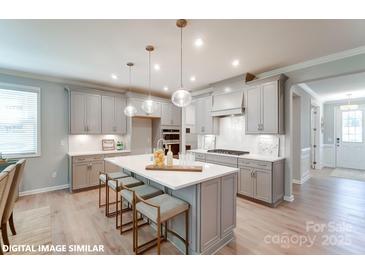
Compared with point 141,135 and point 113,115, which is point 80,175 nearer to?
point 113,115

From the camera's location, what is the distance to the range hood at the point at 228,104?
3981 mm

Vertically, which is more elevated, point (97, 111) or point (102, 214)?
point (97, 111)

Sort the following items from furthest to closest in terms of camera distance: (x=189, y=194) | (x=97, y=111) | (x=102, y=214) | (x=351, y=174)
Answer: (x=351, y=174), (x=97, y=111), (x=102, y=214), (x=189, y=194)

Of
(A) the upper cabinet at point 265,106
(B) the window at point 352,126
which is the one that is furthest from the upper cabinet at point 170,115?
(B) the window at point 352,126

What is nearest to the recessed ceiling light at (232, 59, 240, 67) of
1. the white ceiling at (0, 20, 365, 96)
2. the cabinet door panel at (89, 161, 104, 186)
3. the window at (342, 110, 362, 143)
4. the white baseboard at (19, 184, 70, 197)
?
the white ceiling at (0, 20, 365, 96)

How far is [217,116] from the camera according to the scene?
185 inches

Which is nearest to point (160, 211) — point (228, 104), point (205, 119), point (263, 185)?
point (263, 185)

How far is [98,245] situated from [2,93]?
3.85 meters

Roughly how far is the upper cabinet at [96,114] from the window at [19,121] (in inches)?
29.0

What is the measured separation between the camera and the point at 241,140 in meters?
4.38

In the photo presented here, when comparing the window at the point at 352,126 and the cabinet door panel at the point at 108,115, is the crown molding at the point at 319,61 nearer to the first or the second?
the cabinet door panel at the point at 108,115
